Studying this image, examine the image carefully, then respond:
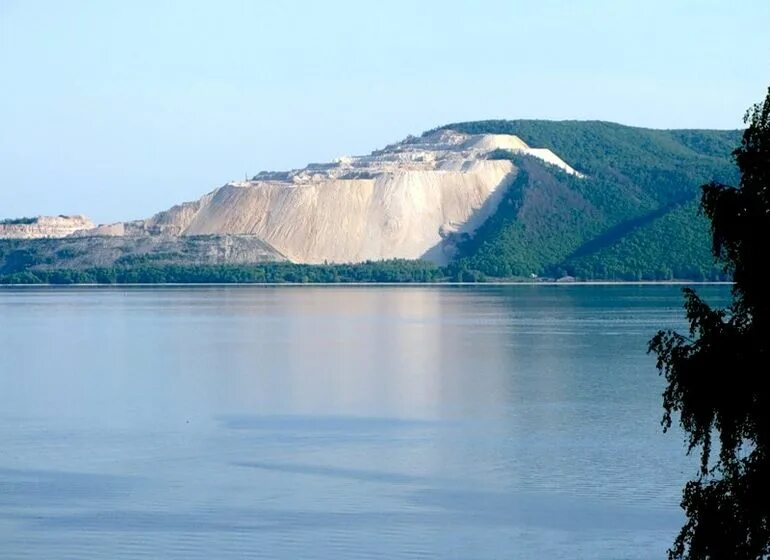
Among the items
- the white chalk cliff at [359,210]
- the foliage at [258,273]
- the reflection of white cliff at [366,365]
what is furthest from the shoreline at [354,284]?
the reflection of white cliff at [366,365]

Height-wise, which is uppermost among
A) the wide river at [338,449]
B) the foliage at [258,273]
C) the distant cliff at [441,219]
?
the distant cliff at [441,219]

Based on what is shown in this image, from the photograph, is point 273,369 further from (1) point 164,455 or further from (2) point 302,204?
(2) point 302,204

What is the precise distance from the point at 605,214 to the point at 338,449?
409ft

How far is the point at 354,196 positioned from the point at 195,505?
424 feet

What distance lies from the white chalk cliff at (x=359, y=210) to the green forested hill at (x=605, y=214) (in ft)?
12.4

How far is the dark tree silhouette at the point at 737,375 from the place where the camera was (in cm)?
1140

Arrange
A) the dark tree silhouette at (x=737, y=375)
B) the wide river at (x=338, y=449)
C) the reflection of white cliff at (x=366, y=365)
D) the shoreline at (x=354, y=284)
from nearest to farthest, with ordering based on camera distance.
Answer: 1. the dark tree silhouette at (x=737, y=375)
2. the wide river at (x=338, y=449)
3. the reflection of white cliff at (x=366, y=365)
4. the shoreline at (x=354, y=284)

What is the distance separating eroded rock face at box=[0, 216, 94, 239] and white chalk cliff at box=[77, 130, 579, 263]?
14190mm

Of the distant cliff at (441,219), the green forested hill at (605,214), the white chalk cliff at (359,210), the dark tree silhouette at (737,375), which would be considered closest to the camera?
the dark tree silhouette at (737,375)

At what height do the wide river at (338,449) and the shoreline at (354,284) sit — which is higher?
the shoreline at (354,284)

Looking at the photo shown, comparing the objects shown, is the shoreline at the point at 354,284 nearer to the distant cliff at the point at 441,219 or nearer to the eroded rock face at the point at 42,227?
the distant cliff at the point at 441,219

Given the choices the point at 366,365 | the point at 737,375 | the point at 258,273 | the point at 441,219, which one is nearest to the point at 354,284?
the point at 258,273

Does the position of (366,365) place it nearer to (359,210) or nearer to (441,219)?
(359,210)

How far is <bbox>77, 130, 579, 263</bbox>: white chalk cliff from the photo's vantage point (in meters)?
149
